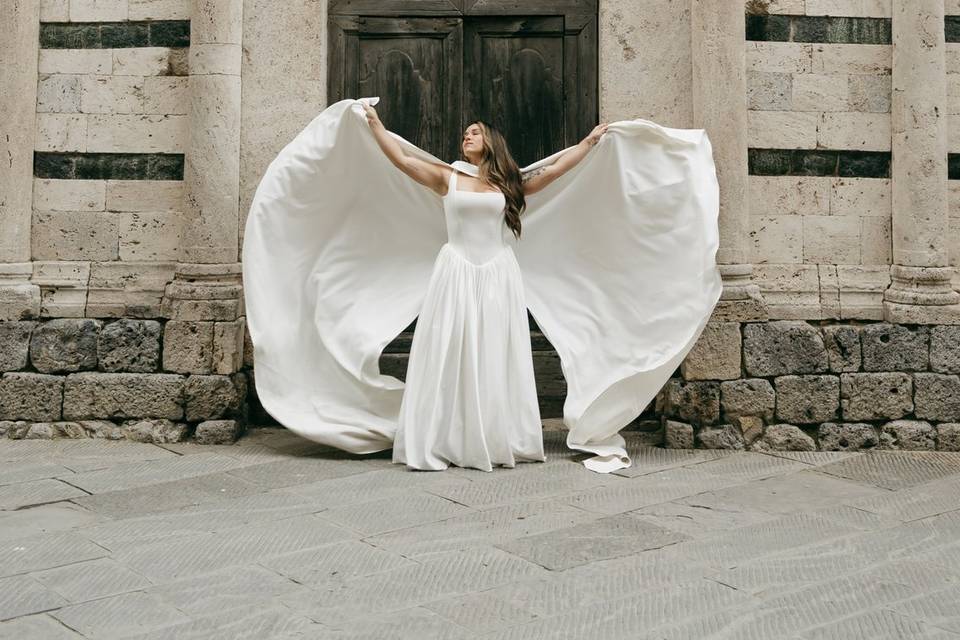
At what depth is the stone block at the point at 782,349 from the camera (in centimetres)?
630

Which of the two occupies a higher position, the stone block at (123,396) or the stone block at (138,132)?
the stone block at (138,132)

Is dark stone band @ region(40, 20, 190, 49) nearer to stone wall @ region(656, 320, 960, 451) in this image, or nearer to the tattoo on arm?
the tattoo on arm

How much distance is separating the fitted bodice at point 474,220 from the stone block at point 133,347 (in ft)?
6.91

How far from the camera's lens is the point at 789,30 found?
657cm

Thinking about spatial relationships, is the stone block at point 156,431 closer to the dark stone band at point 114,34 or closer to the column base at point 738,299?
the dark stone band at point 114,34

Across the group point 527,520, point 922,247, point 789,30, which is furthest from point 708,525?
point 789,30

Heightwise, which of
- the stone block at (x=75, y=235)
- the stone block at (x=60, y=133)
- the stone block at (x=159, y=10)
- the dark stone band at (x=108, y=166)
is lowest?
the stone block at (x=75, y=235)

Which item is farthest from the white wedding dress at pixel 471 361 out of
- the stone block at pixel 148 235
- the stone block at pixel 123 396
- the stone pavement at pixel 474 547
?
the stone block at pixel 148 235

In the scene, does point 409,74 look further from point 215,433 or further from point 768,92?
point 215,433

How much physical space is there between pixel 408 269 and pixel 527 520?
2165 millimetres

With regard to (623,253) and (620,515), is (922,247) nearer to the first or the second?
(623,253)

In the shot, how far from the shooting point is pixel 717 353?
6.28 m

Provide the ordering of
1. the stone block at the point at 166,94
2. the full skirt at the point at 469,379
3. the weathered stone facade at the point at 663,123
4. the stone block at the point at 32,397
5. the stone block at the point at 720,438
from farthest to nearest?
the stone block at the point at 166,94 < the stone block at the point at 32,397 < the weathered stone facade at the point at 663,123 < the stone block at the point at 720,438 < the full skirt at the point at 469,379

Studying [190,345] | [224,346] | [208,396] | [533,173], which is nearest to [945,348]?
[533,173]
